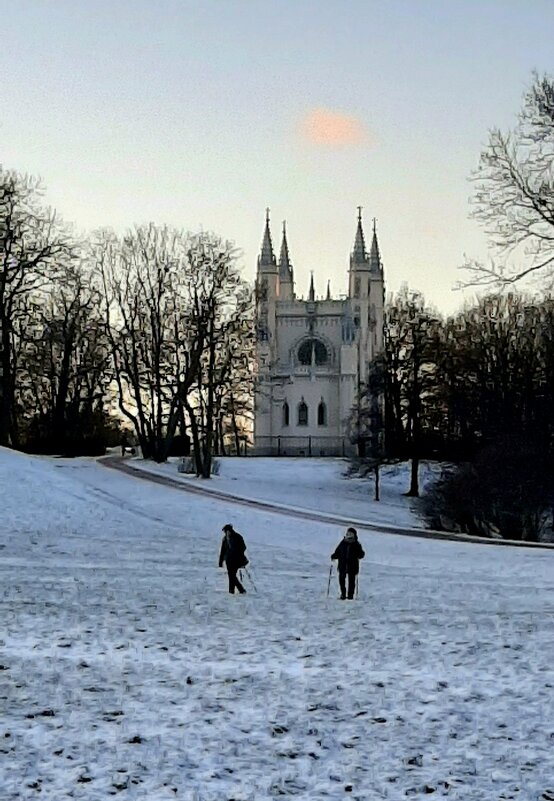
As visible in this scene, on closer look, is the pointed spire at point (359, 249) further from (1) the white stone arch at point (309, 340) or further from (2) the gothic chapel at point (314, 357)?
(1) the white stone arch at point (309, 340)

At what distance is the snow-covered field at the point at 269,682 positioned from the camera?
27.7 ft

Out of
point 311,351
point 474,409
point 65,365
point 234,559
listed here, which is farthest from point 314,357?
point 234,559

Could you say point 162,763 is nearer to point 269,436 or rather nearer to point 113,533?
point 113,533

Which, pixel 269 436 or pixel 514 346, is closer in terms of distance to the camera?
pixel 514 346

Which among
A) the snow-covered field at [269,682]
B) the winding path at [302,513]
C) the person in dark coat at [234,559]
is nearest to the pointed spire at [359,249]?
the winding path at [302,513]

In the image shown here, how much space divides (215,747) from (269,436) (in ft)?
261

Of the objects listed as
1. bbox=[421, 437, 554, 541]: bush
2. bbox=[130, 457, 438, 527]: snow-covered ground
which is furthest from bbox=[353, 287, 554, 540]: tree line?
bbox=[130, 457, 438, 527]: snow-covered ground

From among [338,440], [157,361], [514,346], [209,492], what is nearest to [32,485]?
[209,492]

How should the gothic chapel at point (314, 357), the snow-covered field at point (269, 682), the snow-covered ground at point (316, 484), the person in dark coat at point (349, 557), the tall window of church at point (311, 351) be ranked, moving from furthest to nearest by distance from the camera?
the tall window of church at point (311, 351) < the gothic chapel at point (314, 357) < the snow-covered ground at point (316, 484) < the person in dark coat at point (349, 557) < the snow-covered field at point (269, 682)

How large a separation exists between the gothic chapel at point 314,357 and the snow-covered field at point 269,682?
64.7 metres

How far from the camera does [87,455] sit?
60688mm

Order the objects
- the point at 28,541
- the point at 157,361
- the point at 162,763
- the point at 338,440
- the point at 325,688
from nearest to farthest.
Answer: the point at 162,763, the point at 325,688, the point at 28,541, the point at 157,361, the point at 338,440

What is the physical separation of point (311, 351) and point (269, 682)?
81892mm

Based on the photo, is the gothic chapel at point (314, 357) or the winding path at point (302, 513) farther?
the gothic chapel at point (314, 357)
